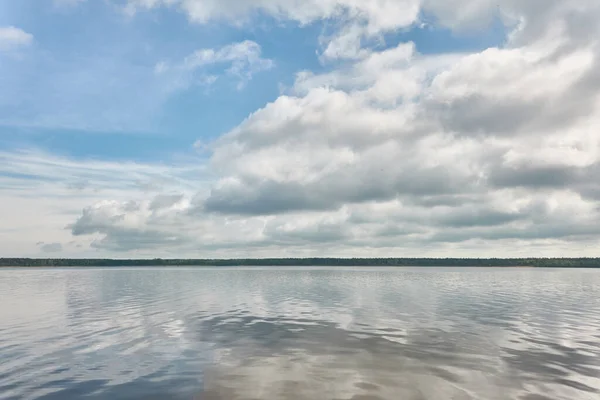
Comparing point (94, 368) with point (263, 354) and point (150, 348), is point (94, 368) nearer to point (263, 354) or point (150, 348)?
point (150, 348)

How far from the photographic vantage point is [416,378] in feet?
56.9

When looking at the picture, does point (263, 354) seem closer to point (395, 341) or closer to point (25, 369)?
point (395, 341)

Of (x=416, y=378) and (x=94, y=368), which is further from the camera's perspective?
(x=94, y=368)

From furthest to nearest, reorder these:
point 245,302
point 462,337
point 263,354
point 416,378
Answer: point 245,302 → point 462,337 → point 263,354 → point 416,378

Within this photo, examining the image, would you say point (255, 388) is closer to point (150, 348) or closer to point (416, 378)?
point (416, 378)

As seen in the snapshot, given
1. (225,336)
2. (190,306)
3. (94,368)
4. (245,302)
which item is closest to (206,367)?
(94,368)

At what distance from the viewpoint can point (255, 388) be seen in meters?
16.0

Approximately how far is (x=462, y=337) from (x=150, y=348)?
1858 cm

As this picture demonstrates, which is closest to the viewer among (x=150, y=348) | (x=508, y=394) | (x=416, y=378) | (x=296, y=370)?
(x=508, y=394)

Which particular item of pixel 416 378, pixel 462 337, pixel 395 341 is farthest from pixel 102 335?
pixel 462 337

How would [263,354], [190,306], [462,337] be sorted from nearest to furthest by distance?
[263,354], [462,337], [190,306]

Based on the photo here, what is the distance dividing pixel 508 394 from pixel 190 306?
34959 millimetres

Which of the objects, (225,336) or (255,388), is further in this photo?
(225,336)

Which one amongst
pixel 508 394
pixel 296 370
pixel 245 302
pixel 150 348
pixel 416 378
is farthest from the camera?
pixel 245 302
